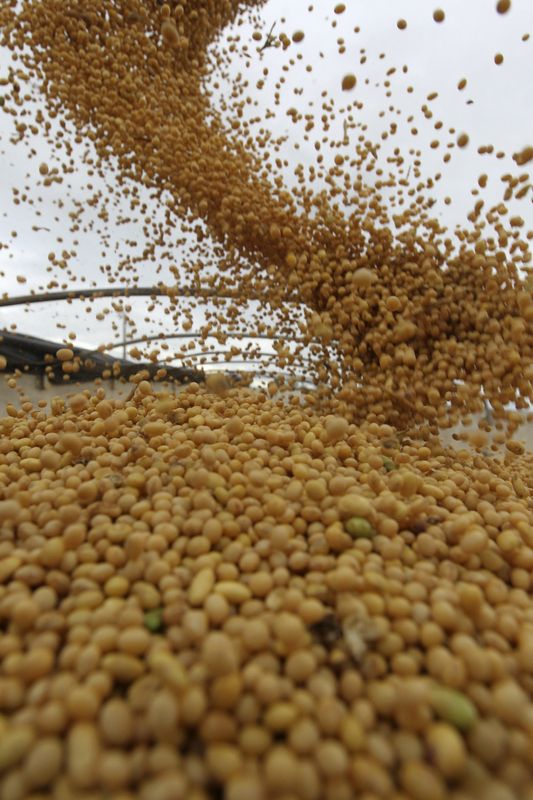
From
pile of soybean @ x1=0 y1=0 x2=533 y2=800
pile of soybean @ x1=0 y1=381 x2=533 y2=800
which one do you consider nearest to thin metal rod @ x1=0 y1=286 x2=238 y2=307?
pile of soybean @ x1=0 y1=0 x2=533 y2=800

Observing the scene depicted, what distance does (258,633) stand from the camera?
78 centimetres

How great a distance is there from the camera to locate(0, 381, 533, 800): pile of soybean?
66cm

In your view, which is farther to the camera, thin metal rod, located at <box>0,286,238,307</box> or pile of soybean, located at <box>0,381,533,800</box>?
thin metal rod, located at <box>0,286,238,307</box>

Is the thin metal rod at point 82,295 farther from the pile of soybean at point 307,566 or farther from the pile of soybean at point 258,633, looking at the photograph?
the pile of soybean at point 258,633

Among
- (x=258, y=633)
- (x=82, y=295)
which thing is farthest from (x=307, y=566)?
(x=82, y=295)

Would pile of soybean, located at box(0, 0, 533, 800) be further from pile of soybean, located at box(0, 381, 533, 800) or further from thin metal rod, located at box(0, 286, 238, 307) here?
thin metal rod, located at box(0, 286, 238, 307)

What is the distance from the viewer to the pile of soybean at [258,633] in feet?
2.17

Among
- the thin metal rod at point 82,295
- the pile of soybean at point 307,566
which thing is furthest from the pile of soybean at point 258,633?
the thin metal rod at point 82,295

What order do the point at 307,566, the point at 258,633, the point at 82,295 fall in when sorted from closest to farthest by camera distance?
the point at 258,633 → the point at 307,566 → the point at 82,295

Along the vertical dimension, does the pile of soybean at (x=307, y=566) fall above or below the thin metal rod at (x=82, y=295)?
below

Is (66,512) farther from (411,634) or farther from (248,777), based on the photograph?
(411,634)

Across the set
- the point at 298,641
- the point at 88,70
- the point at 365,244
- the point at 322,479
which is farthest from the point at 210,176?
the point at 298,641

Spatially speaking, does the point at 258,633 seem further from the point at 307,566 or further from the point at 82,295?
the point at 82,295

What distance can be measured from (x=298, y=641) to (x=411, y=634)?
211mm
